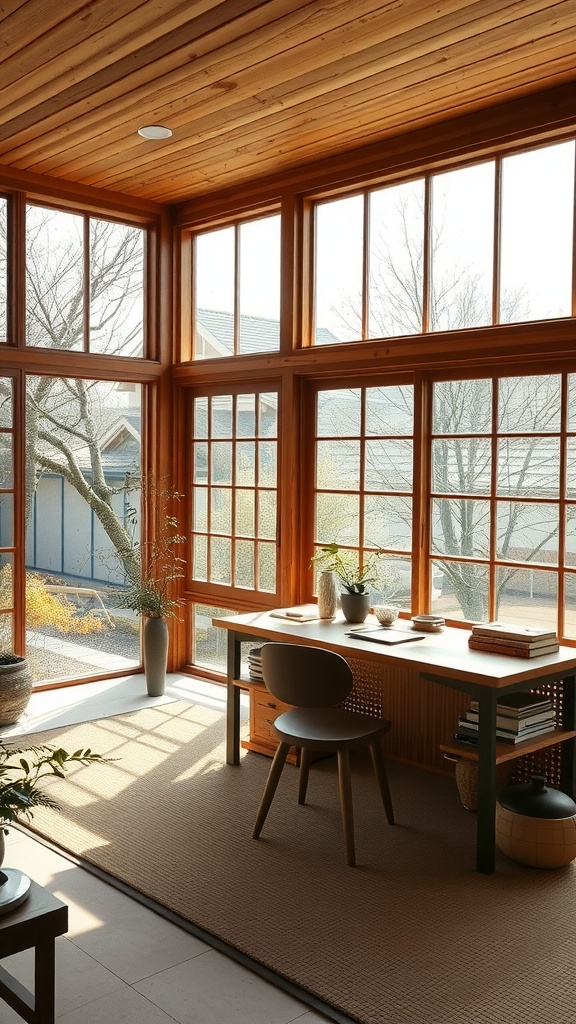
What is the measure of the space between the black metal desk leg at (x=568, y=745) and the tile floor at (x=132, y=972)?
1666mm

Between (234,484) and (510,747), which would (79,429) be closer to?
(234,484)

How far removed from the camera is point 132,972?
8.32ft

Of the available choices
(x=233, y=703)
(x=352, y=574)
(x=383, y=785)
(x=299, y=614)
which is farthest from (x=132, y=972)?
(x=352, y=574)

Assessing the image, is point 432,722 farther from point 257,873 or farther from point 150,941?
point 150,941

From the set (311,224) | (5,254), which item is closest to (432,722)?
(311,224)

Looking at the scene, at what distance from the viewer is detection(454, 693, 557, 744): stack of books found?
3.38m

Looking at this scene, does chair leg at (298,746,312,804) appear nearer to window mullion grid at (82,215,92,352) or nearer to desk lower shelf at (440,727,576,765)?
desk lower shelf at (440,727,576,765)

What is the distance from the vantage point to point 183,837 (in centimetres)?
346

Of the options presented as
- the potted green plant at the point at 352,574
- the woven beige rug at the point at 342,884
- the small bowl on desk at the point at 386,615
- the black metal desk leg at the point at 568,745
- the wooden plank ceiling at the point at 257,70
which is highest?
the wooden plank ceiling at the point at 257,70

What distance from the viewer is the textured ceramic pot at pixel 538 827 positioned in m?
3.18

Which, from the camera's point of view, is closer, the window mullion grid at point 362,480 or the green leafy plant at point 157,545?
the window mullion grid at point 362,480

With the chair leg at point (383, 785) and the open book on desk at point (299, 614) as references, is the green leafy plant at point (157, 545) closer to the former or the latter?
the open book on desk at point (299, 614)

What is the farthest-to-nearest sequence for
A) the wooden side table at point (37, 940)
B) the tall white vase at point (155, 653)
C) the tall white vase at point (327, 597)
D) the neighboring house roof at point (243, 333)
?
the tall white vase at point (155, 653) → the neighboring house roof at point (243, 333) → the tall white vase at point (327, 597) → the wooden side table at point (37, 940)

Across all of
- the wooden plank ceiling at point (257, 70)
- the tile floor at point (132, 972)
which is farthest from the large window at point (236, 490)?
the tile floor at point (132, 972)
